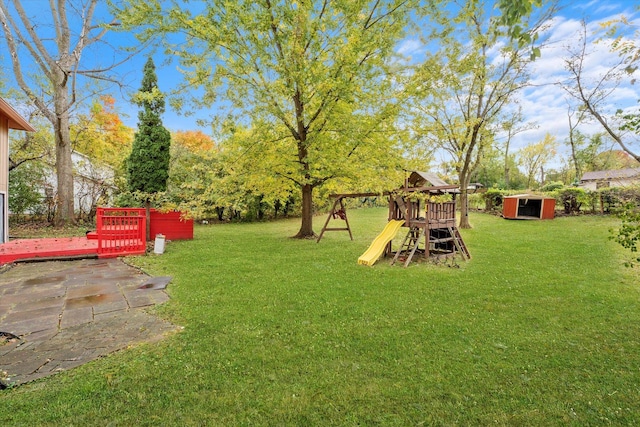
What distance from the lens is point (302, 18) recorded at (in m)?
8.31

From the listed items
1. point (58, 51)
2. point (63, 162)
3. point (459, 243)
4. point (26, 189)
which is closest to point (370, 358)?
point (459, 243)

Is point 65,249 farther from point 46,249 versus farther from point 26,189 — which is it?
point 26,189

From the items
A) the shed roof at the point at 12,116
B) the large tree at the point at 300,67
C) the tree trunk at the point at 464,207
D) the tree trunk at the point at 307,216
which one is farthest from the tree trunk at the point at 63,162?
the tree trunk at the point at 464,207

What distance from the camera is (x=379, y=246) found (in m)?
7.48

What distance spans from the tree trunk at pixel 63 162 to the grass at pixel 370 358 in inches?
399

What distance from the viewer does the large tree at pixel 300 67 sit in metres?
8.28

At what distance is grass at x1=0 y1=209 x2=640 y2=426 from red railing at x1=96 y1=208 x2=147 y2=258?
336 cm

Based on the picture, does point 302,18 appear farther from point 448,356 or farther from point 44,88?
point 44,88

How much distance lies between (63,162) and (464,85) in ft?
54.1

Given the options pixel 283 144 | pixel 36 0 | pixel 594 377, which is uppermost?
pixel 36 0

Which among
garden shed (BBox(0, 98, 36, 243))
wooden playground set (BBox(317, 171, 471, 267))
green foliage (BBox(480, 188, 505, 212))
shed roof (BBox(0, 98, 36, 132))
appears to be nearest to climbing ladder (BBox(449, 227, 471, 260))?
wooden playground set (BBox(317, 171, 471, 267))

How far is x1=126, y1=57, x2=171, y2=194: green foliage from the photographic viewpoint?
9.26 metres

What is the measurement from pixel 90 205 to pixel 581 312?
17.0m

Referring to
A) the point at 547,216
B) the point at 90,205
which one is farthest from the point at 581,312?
the point at 90,205
